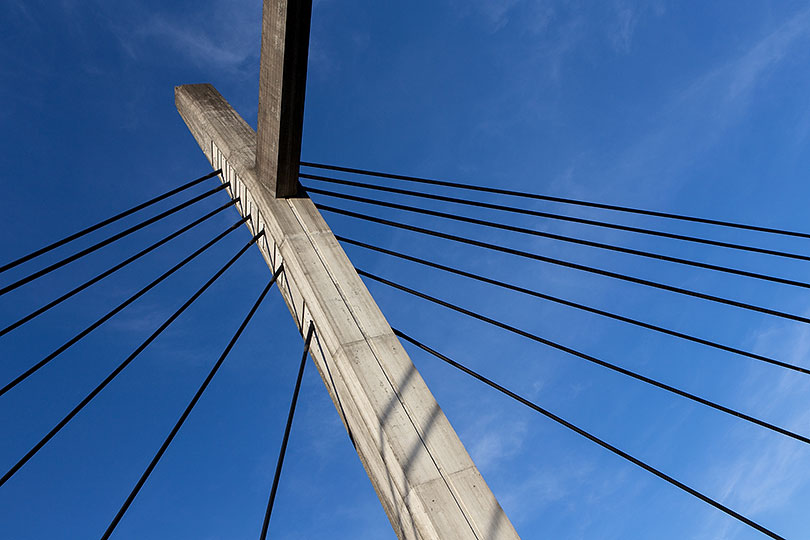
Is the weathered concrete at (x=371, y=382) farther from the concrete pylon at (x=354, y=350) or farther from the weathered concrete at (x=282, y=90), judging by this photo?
the weathered concrete at (x=282, y=90)

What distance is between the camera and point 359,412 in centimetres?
408

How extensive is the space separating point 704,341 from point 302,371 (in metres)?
3.98

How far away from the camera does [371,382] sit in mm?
3938

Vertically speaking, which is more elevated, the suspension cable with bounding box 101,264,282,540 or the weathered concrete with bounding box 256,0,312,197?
the weathered concrete with bounding box 256,0,312,197

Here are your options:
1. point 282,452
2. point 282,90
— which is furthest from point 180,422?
point 282,90

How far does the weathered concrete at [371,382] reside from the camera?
3422 mm

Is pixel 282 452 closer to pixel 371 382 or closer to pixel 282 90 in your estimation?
pixel 371 382

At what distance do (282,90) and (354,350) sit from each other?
2.51 meters

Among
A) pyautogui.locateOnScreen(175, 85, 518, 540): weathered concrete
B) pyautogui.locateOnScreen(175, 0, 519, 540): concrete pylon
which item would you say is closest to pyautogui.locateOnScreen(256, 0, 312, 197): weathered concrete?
pyautogui.locateOnScreen(175, 0, 519, 540): concrete pylon

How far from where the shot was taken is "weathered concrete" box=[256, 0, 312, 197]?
4516 mm

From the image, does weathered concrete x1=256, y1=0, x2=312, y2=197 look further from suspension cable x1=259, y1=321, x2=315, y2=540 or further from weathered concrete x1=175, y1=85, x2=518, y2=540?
suspension cable x1=259, y1=321, x2=315, y2=540

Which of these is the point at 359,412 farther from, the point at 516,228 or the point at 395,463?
the point at 516,228

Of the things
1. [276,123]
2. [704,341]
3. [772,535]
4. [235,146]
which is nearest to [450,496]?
[772,535]

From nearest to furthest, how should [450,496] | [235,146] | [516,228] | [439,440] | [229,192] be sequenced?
1. [450,496]
2. [439,440]
3. [516,228]
4. [235,146]
5. [229,192]
